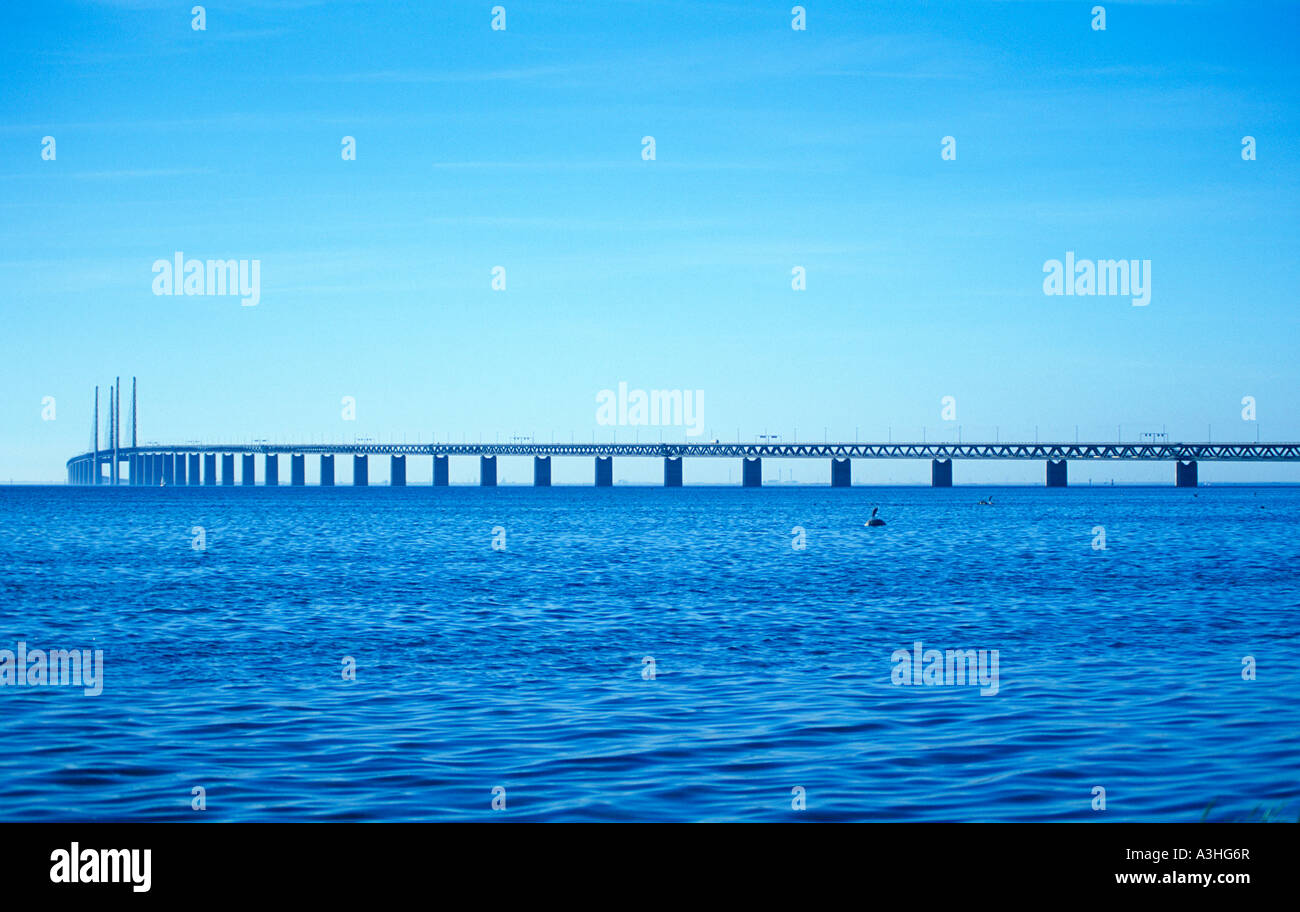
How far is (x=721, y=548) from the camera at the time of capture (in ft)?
266

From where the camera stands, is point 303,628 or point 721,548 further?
point 721,548

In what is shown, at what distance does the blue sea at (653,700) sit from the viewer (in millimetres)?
16641

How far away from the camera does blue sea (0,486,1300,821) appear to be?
16.6 meters

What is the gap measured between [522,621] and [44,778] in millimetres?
20656

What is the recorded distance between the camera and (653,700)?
936 inches

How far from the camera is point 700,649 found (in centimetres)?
3148
